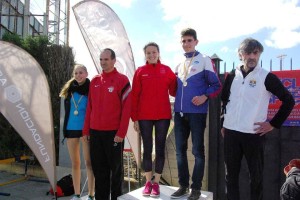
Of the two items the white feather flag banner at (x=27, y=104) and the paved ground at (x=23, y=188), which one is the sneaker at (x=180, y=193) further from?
the paved ground at (x=23, y=188)

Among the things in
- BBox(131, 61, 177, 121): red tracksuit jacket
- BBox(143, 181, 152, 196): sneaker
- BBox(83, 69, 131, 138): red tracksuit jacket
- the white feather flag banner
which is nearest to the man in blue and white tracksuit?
BBox(131, 61, 177, 121): red tracksuit jacket

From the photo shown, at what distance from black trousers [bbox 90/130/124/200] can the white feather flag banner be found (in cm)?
108

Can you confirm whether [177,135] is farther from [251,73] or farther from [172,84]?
[251,73]

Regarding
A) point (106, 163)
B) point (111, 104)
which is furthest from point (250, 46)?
point (106, 163)

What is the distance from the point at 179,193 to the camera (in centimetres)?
340

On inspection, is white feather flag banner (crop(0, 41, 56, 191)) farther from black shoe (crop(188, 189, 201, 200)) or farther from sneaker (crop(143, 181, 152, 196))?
black shoe (crop(188, 189, 201, 200))

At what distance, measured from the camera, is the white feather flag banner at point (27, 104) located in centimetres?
438

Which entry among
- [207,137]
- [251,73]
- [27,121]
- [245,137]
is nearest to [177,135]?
[245,137]

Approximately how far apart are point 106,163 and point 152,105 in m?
0.85

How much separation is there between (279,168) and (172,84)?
214 centimetres

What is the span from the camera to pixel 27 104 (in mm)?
4445

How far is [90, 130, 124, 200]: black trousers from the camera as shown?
354cm

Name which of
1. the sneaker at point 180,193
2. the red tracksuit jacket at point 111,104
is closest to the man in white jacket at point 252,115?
the sneaker at point 180,193

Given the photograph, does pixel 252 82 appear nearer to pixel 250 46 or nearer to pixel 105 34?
pixel 250 46
